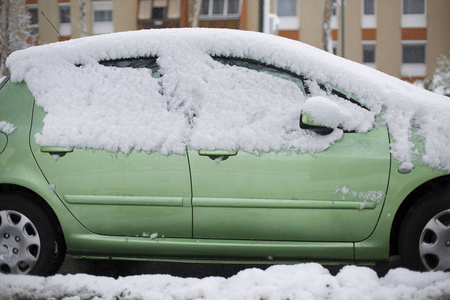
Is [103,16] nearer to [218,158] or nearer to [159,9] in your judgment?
[159,9]

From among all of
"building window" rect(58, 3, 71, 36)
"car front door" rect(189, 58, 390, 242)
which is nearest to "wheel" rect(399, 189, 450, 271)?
"car front door" rect(189, 58, 390, 242)

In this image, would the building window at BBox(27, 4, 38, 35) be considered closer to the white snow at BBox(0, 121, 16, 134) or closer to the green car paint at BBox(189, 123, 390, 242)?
the white snow at BBox(0, 121, 16, 134)

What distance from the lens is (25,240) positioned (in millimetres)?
3496

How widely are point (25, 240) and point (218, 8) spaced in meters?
28.6

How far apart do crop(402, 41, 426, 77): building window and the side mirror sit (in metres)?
30.2

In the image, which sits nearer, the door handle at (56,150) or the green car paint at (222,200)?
the green car paint at (222,200)

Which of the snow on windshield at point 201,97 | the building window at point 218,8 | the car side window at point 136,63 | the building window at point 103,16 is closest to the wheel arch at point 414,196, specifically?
the snow on windshield at point 201,97

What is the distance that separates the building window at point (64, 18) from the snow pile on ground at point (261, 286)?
109 ft

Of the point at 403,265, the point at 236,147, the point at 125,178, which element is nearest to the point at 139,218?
the point at 125,178

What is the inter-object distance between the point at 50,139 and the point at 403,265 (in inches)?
92.1

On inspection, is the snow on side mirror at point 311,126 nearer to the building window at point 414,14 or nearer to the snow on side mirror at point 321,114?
the snow on side mirror at point 321,114

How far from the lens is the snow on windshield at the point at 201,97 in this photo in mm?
3350

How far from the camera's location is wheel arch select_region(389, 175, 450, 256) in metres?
3.31

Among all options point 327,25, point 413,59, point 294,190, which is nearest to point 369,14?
point 413,59
